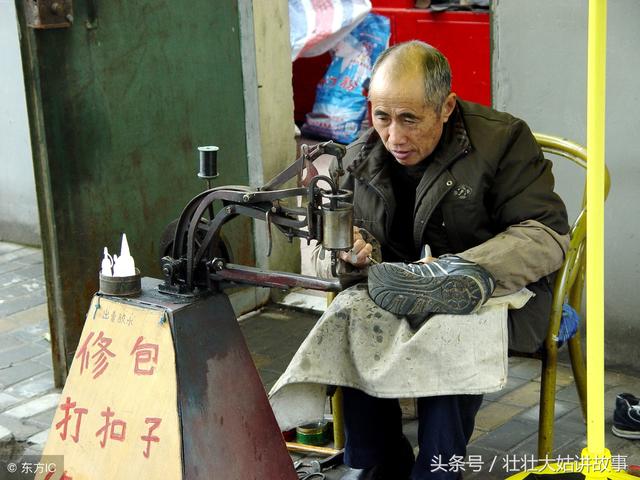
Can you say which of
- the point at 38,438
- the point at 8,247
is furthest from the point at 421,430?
the point at 8,247

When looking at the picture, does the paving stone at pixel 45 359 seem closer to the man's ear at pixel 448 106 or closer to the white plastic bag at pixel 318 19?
the man's ear at pixel 448 106

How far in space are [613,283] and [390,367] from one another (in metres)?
1.50

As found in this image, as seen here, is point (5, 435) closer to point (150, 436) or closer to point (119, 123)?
point (150, 436)

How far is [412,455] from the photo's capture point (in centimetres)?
322

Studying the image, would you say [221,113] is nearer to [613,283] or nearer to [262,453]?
[613,283]

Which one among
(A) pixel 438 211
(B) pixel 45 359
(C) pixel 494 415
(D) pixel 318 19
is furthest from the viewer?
(D) pixel 318 19

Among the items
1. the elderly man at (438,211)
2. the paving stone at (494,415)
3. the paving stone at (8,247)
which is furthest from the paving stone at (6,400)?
the paving stone at (8,247)

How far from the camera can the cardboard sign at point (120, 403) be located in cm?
267

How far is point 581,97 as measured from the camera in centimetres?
385

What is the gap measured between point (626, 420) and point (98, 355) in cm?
176

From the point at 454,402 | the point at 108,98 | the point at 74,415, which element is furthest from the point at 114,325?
the point at 108,98

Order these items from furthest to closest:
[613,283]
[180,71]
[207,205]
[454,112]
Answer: [180,71] < [613,283] < [454,112] < [207,205]

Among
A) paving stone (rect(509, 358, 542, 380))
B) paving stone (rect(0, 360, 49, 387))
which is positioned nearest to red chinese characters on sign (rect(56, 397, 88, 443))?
paving stone (rect(0, 360, 49, 387))

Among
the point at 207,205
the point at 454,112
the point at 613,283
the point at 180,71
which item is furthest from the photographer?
the point at 180,71
